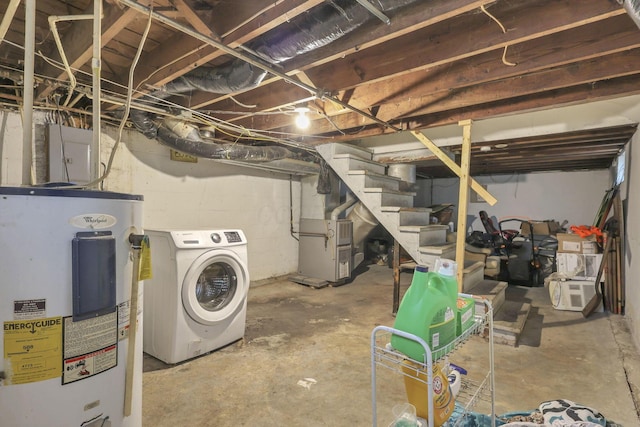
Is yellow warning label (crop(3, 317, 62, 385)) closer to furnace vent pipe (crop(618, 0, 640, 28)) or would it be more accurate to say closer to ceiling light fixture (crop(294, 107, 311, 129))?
furnace vent pipe (crop(618, 0, 640, 28))

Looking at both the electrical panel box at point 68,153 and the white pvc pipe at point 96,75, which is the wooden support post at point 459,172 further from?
the electrical panel box at point 68,153

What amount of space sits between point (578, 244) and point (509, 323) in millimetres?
1847

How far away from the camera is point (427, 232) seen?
3361 mm

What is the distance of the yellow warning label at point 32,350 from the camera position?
3.03ft

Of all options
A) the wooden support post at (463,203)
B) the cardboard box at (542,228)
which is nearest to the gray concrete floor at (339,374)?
the wooden support post at (463,203)

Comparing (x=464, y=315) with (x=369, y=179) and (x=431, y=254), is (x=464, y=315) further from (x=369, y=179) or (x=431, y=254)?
(x=369, y=179)

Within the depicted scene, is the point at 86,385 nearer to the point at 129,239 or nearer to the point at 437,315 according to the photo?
the point at 129,239

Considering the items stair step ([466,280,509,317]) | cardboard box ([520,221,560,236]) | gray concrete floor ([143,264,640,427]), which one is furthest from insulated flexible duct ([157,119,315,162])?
cardboard box ([520,221,560,236])

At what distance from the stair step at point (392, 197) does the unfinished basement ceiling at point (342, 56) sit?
2.30 feet

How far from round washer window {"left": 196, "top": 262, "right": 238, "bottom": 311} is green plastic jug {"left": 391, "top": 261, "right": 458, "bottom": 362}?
1933mm

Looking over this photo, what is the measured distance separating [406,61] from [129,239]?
6.24 ft

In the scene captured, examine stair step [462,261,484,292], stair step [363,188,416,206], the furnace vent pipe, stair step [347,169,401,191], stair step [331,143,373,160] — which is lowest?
stair step [462,261,484,292]

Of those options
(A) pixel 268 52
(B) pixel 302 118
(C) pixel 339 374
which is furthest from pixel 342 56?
(C) pixel 339 374

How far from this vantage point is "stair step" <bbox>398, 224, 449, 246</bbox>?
3205mm
